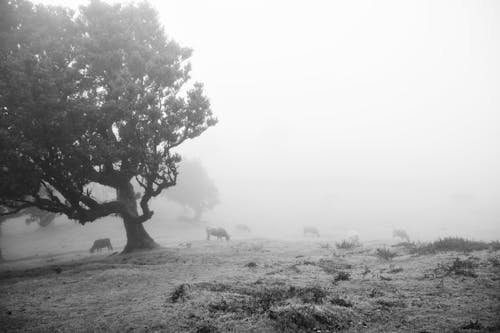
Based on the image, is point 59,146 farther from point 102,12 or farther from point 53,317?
point 53,317

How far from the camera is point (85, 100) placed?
62.7 feet

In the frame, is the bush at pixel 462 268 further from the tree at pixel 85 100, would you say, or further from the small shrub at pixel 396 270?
the tree at pixel 85 100

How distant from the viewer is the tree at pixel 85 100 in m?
17.4

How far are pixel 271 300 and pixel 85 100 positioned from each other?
1731cm

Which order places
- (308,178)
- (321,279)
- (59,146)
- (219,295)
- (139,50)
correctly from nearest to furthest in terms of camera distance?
(219,295), (321,279), (59,146), (139,50), (308,178)

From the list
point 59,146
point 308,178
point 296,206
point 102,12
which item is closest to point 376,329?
point 59,146

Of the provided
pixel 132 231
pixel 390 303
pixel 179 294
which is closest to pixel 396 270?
pixel 390 303

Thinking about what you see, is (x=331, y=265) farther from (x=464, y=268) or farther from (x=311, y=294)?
(x=311, y=294)

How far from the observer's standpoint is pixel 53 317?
27.9ft

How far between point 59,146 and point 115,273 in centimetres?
966

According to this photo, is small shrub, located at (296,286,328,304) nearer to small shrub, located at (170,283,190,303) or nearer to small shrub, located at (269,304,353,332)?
small shrub, located at (269,304,353,332)

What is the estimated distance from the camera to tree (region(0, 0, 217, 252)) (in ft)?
57.2

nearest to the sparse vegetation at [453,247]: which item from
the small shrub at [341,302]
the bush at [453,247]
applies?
the bush at [453,247]

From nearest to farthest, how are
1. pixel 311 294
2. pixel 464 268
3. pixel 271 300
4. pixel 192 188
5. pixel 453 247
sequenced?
pixel 271 300 → pixel 311 294 → pixel 464 268 → pixel 453 247 → pixel 192 188
